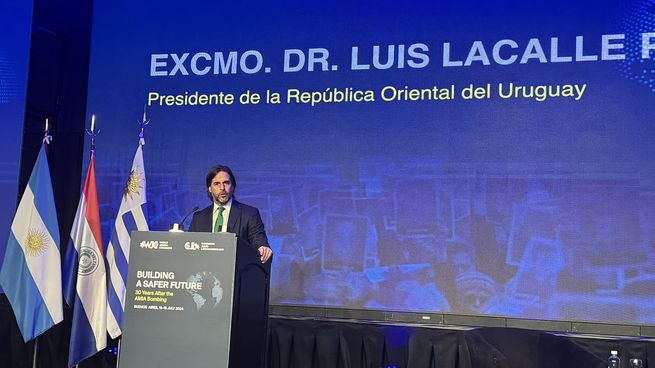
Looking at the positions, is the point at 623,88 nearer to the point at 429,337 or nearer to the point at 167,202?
the point at 429,337

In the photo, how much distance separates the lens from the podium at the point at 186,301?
13.2 ft

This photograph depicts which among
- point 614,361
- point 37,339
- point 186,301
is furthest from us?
point 37,339

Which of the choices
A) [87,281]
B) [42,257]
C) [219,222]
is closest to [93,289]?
[87,281]

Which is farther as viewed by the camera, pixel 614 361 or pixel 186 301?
pixel 614 361

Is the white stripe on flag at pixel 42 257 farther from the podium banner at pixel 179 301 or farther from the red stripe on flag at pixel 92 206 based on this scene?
the podium banner at pixel 179 301

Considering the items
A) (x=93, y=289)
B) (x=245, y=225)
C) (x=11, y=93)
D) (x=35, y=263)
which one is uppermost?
(x=11, y=93)

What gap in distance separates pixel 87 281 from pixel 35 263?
403 mm

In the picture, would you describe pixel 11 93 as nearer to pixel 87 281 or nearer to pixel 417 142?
pixel 87 281

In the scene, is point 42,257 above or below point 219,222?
below

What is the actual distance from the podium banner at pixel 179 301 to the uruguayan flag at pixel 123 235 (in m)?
1.78

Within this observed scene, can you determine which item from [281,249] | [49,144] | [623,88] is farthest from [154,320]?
[623,88]

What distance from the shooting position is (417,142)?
5.83 metres

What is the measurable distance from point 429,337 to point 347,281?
735 mm

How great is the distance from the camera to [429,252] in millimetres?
5699
